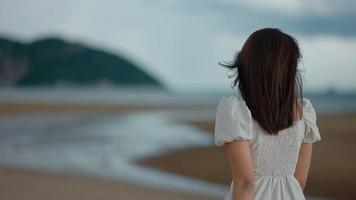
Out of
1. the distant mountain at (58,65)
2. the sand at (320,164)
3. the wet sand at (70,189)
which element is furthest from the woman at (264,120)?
the distant mountain at (58,65)

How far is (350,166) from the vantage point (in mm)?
5414

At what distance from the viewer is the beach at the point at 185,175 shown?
435cm

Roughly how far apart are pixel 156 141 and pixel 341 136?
2.19m

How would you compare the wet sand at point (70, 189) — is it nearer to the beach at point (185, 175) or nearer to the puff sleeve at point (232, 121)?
the beach at point (185, 175)

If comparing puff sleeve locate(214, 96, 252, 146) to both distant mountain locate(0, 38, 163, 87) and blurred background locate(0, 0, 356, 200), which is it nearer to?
blurred background locate(0, 0, 356, 200)

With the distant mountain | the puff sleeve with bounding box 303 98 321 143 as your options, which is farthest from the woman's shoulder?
the distant mountain

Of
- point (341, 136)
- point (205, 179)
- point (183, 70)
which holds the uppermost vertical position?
point (183, 70)

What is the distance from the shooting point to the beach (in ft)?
14.3

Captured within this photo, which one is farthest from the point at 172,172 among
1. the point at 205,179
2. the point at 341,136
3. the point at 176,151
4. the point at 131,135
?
the point at 131,135

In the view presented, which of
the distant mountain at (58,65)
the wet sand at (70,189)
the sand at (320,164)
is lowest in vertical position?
the wet sand at (70,189)

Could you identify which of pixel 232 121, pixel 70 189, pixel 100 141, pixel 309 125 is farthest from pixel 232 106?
pixel 100 141

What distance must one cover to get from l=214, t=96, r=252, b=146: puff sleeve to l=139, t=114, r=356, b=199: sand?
3595 millimetres

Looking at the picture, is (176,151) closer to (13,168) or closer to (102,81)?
(13,168)

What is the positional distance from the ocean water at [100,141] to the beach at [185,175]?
18 centimetres
